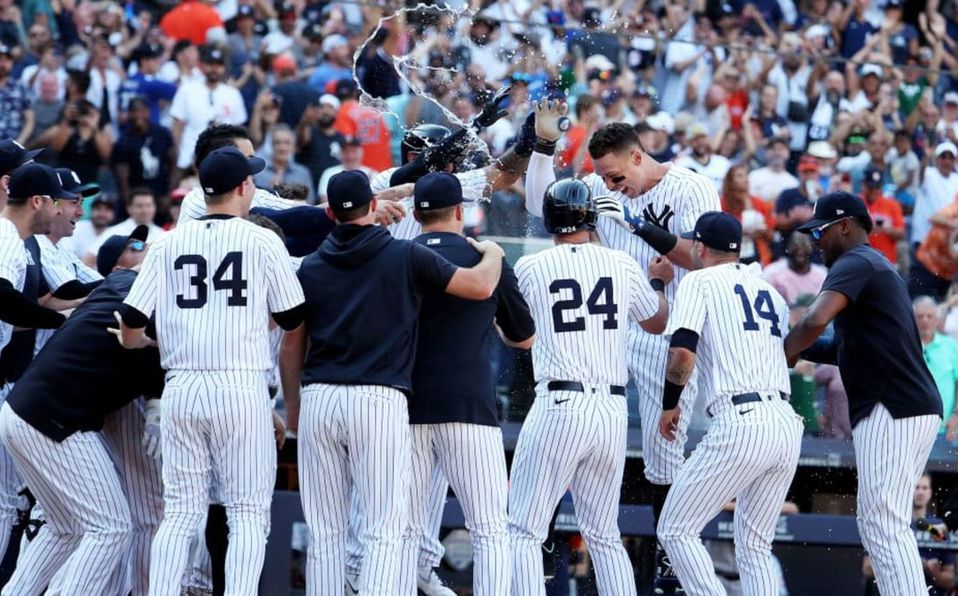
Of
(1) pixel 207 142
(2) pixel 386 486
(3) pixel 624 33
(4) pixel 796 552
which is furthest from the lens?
(3) pixel 624 33

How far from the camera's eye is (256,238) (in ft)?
23.1

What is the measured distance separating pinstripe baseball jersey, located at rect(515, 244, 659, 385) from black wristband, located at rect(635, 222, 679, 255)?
0.53 m

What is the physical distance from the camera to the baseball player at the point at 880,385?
7.59m

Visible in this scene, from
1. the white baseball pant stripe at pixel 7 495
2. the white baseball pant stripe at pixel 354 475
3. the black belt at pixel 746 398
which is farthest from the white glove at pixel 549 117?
the white baseball pant stripe at pixel 7 495

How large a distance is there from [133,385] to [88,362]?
0.28 m

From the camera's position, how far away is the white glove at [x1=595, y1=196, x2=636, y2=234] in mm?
7980

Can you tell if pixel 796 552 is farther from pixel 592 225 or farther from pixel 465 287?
pixel 465 287

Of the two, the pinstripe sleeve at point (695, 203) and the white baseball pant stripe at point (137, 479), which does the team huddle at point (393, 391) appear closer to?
the white baseball pant stripe at point (137, 479)

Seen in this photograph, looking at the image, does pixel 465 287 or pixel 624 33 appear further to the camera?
pixel 624 33

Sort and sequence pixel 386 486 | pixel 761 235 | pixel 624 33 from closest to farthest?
pixel 386 486 < pixel 761 235 < pixel 624 33

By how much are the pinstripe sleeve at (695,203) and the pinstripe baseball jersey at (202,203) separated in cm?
211

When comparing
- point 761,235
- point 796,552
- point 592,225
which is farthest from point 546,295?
point 761,235

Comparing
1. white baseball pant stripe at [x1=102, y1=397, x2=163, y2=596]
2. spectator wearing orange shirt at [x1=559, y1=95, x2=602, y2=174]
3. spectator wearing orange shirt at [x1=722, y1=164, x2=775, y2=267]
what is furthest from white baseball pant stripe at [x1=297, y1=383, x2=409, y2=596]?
spectator wearing orange shirt at [x1=722, y1=164, x2=775, y2=267]

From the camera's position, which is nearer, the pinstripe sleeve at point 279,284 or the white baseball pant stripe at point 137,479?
the pinstripe sleeve at point 279,284
